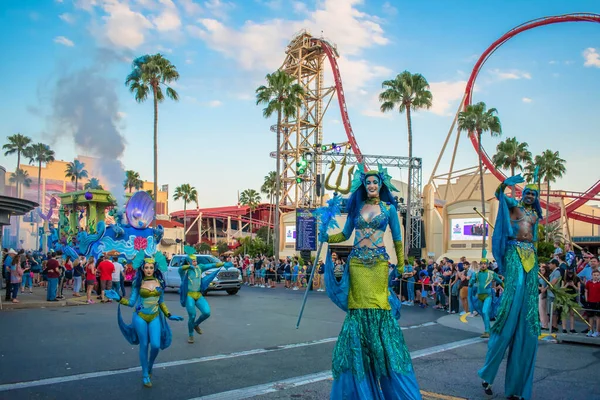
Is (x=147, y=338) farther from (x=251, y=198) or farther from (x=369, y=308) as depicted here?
(x=251, y=198)

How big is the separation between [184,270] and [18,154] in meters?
65.6

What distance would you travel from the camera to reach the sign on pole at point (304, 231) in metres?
28.1

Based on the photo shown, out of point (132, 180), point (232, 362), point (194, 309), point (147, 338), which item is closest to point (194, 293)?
point (194, 309)

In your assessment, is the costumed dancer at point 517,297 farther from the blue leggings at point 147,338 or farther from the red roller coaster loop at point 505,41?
the red roller coaster loop at point 505,41

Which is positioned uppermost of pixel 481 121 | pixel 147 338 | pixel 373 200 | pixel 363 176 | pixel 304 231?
pixel 481 121

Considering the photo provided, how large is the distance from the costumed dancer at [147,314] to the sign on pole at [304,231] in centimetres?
2094

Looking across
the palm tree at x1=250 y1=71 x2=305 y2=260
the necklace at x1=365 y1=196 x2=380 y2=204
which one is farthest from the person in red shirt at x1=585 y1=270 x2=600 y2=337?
the palm tree at x1=250 y1=71 x2=305 y2=260

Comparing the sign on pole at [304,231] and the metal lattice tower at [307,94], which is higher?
the metal lattice tower at [307,94]

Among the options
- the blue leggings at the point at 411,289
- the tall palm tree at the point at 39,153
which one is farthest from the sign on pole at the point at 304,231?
the tall palm tree at the point at 39,153

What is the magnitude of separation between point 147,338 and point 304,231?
21.6 meters

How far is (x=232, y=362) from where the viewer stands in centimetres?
789

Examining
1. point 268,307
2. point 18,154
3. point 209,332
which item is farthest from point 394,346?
point 18,154

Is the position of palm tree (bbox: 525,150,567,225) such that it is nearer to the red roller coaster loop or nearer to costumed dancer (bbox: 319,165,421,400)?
the red roller coaster loop

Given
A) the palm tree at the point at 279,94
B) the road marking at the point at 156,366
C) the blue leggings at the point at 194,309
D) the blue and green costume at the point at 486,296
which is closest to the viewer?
the road marking at the point at 156,366
